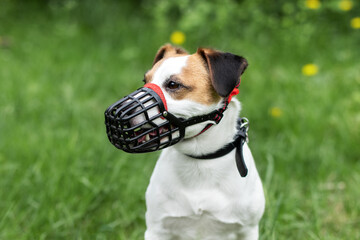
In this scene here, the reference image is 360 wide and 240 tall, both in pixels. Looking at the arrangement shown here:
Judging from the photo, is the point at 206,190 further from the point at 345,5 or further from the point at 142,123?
the point at 345,5

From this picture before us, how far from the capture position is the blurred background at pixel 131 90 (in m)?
3.03

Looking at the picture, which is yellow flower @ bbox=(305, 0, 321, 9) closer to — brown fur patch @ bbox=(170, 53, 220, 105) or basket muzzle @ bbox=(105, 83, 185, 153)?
brown fur patch @ bbox=(170, 53, 220, 105)

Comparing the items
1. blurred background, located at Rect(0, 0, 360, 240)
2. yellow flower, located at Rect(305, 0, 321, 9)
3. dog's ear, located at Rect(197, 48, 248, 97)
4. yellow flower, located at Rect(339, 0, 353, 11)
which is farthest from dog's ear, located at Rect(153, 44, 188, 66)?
yellow flower, located at Rect(339, 0, 353, 11)

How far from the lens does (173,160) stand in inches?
90.3

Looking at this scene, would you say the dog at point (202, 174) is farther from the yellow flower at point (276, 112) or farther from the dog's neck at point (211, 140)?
the yellow flower at point (276, 112)

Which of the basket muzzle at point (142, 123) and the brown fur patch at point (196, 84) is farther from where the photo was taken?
the brown fur patch at point (196, 84)

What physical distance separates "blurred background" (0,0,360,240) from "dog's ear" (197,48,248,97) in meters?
1.04

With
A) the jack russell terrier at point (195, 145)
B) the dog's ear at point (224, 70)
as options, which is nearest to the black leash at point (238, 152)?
the jack russell terrier at point (195, 145)

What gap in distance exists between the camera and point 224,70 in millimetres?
2096

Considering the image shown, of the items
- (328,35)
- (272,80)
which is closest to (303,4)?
(328,35)

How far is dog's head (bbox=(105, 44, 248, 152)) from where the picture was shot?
77.1 inches

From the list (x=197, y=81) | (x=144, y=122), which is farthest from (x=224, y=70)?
(x=144, y=122)

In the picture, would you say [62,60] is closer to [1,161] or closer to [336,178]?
[1,161]

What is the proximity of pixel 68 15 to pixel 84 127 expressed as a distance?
3.18 metres
